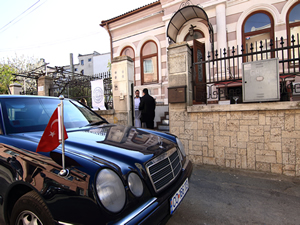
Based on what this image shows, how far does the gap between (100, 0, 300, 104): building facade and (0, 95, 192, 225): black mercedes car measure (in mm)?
3740

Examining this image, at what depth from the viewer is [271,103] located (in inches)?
155

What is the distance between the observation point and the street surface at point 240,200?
2469 millimetres

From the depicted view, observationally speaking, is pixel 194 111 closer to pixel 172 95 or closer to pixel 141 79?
pixel 172 95

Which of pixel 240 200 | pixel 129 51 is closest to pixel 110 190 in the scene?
pixel 240 200

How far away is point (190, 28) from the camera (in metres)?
8.87

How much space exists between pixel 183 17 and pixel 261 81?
598 cm

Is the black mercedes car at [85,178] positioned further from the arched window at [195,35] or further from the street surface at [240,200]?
the arched window at [195,35]

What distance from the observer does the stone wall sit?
3822 mm

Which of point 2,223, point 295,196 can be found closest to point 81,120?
point 2,223

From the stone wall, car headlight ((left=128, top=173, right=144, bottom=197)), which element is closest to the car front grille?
car headlight ((left=128, top=173, right=144, bottom=197))

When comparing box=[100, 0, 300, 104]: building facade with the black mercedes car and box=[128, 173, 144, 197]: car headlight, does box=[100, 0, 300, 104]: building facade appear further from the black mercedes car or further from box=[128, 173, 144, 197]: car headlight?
box=[128, 173, 144, 197]: car headlight

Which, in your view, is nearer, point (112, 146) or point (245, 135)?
Answer: point (112, 146)

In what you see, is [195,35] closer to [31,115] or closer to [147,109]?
[147,109]

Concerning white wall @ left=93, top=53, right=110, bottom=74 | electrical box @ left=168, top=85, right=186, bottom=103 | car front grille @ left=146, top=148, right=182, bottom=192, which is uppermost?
white wall @ left=93, top=53, right=110, bottom=74
